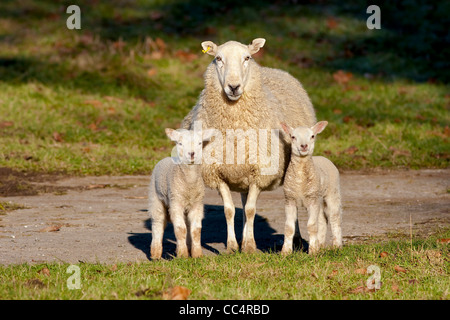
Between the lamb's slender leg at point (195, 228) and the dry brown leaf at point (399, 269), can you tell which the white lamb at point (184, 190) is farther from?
the dry brown leaf at point (399, 269)

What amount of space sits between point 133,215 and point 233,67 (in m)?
3.03

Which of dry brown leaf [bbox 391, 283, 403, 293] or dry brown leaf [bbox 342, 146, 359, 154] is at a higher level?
dry brown leaf [bbox 342, 146, 359, 154]

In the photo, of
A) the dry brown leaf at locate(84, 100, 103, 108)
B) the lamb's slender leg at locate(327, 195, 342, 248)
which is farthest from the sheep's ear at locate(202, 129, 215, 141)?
the dry brown leaf at locate(84, 100, 103, 108)

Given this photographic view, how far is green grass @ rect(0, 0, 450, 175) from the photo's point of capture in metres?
13.1

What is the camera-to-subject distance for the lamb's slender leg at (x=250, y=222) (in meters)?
7.49

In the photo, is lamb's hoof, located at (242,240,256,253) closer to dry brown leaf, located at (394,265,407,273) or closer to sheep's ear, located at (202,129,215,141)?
sheep's ear, located at (202,129,215,141)

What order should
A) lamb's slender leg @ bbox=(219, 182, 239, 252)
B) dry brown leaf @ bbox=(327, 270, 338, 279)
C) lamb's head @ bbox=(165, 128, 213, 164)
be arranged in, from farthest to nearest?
lamb's slender leg @ bbox=(219, 182, 239, 252) < lamb's head @ bbox=(165, 128, 213, 164) < dry brown leaf @ bbox=(327, 270, 338, 279)

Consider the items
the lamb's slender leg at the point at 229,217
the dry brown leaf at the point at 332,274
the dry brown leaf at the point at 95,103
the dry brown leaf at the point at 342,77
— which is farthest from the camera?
the dry brown leaf at the point at 342,77

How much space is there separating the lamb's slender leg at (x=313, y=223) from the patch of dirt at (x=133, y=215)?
0.61 meters

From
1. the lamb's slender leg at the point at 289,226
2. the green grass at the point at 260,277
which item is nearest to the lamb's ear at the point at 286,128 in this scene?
the lamb's slender leg at the point at 289,226

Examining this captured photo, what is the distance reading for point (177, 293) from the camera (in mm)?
5051

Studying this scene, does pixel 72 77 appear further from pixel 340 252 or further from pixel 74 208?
pixel 340 252

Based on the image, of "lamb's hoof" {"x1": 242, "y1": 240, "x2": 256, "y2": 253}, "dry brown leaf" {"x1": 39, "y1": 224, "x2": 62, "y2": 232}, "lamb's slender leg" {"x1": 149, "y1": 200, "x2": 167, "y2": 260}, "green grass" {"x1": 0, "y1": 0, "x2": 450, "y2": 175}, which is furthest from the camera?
"green grass" {"x1": 0, "y1": 0, "x2": 450, "y2": 175}

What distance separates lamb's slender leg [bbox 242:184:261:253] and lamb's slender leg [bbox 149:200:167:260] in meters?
0.91
